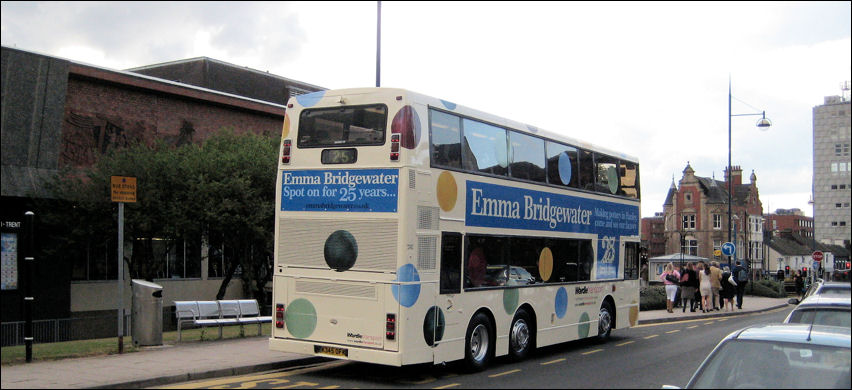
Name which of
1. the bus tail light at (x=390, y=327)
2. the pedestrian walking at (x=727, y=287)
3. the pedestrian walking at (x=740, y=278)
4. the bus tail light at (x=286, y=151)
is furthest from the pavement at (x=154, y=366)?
the pedestrian walking at (x=740, y=278)

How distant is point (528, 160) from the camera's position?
14.7 m

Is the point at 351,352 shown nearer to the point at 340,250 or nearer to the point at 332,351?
the point at 332,351

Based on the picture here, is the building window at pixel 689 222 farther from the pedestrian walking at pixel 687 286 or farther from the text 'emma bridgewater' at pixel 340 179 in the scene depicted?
the text 'emma bridgewater' at pixel 340 179

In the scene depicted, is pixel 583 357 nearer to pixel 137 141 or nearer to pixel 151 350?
pixel 151 350

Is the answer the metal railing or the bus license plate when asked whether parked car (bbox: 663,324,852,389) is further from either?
the metal railing

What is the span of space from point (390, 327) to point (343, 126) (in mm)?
3241

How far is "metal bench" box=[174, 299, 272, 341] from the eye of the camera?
16250mm

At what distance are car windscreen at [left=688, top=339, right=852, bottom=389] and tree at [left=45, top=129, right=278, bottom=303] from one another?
18.9 meters

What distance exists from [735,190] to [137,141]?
84898 mm

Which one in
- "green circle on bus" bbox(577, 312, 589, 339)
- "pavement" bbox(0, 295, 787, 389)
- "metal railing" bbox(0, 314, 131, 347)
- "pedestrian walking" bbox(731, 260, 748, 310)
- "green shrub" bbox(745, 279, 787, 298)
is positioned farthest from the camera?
"green shrub" bbox(745, 279, 787, 298)

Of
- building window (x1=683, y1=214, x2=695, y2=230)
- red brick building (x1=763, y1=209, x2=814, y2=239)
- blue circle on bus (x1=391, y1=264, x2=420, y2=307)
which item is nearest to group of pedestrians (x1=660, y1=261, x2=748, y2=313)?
blue circle on bus (x1=391, y1=264, x2=420, y2=307)

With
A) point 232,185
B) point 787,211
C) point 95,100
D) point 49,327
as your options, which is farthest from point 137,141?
point 787,211

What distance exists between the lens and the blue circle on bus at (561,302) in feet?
51.6

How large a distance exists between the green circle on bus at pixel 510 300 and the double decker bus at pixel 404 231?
0.02m
